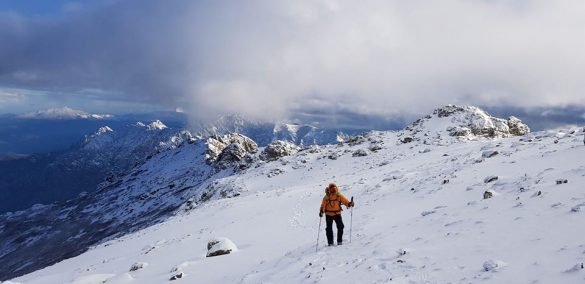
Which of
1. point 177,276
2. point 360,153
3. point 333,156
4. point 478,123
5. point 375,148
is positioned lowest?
point 177,276

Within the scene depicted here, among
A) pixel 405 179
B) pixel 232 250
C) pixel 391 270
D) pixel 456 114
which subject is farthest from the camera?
pixel 456 114

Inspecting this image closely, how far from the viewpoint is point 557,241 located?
1148 centimetres

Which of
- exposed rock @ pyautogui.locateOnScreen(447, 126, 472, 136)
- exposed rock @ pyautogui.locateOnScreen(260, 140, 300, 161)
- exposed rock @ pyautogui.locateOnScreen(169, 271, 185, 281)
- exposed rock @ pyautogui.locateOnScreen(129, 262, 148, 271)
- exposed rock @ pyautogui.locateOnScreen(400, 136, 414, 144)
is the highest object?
exposed rock @ pyautogui.locateOnScreen(260, 140, 300, 161)

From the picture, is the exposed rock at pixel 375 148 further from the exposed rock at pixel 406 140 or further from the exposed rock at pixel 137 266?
the exposed rock at pixel 137 266

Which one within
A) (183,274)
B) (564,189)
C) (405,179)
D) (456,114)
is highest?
(456,114)

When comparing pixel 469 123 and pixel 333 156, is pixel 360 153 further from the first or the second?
pixel 469 123

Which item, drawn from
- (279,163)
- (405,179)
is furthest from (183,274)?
(279,163)

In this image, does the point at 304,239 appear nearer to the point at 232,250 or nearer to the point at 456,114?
the point at 232,250

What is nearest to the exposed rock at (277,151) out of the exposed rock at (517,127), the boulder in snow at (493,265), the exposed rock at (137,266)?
the exposed rock at (517,127)

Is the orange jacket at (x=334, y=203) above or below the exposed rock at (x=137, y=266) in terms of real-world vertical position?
above

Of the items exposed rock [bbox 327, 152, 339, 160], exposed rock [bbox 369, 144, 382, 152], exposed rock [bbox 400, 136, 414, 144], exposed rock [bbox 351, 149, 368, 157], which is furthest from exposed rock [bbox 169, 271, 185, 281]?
exposed rock [bbox 400, 136, 414, 144]

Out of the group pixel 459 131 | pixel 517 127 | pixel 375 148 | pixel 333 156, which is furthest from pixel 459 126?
pixel 333 156

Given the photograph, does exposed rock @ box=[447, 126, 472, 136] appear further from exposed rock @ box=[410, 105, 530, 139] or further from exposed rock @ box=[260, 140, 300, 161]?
exposed rock @ box=[260, 140, 300, 161]

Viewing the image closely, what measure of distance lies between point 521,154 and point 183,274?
28.7 m
